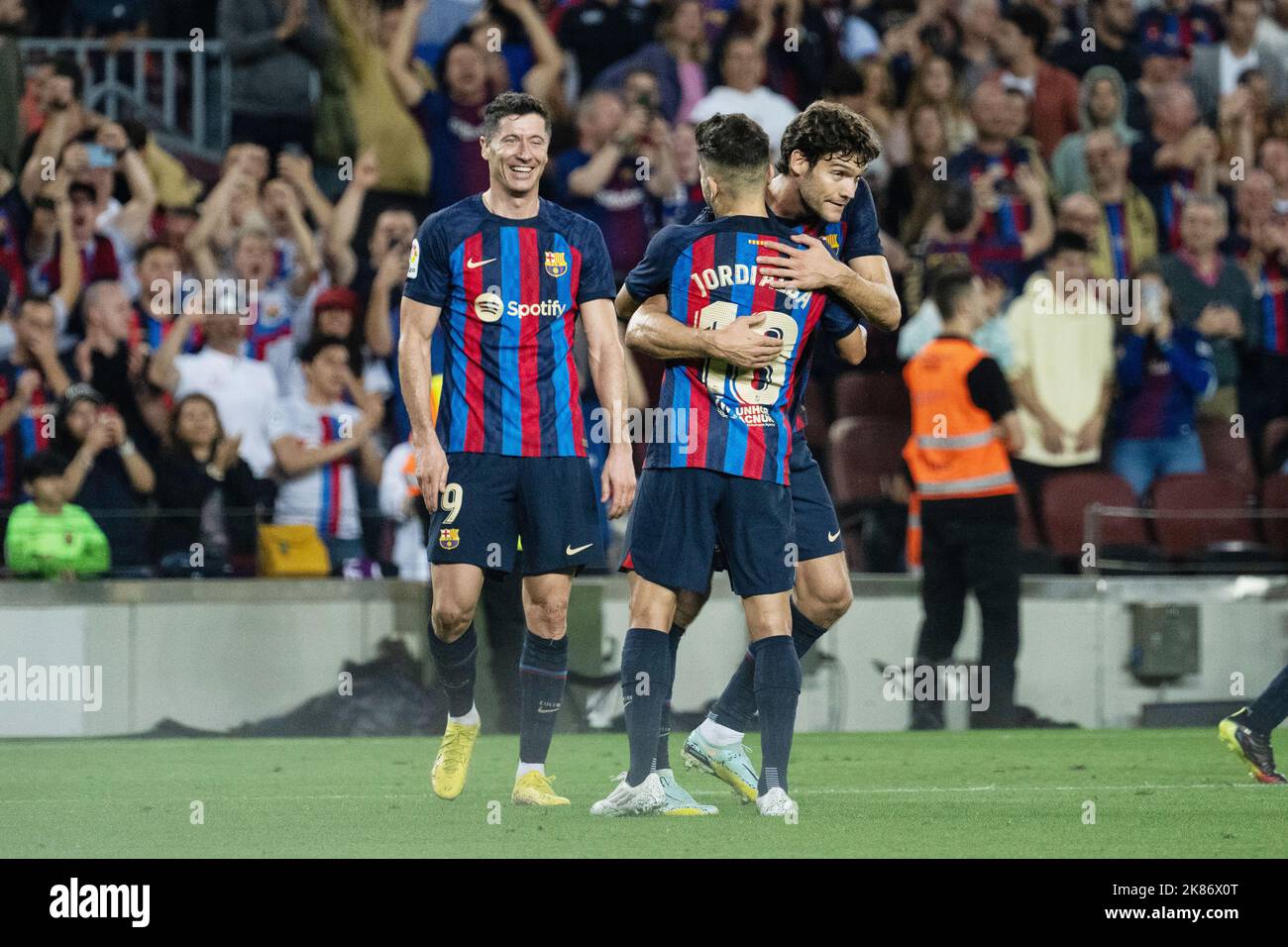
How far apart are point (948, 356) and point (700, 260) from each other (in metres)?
4.44

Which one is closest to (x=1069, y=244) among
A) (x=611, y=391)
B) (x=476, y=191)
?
(x=476, y=191)

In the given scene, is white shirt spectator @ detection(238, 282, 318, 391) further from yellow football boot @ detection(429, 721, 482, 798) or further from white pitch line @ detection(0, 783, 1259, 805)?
yellow football boot @ detection(429, 721, 482, 798)

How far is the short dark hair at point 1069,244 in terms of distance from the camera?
40.3 ft

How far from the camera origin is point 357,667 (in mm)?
10531

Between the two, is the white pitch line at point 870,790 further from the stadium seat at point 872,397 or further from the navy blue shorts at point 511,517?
the stadium seat at point 872,397

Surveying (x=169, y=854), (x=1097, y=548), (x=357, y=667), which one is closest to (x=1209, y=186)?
(x=1097, y=548)

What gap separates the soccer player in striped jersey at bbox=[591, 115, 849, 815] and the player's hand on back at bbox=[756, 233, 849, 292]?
24 mm

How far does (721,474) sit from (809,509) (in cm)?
64

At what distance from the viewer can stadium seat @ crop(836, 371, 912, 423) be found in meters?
12.0

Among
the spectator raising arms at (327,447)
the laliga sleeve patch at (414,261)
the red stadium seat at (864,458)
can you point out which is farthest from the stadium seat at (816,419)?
the laliga sleeve patch at (414,261)

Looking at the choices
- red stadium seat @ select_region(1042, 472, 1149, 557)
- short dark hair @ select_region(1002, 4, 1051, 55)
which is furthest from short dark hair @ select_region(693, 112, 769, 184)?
short dark hair @ select_region(1002, 4, 1051, 55)

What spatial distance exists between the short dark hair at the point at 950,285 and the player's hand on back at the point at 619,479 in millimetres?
4243

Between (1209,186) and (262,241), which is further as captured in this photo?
(1209,186)
